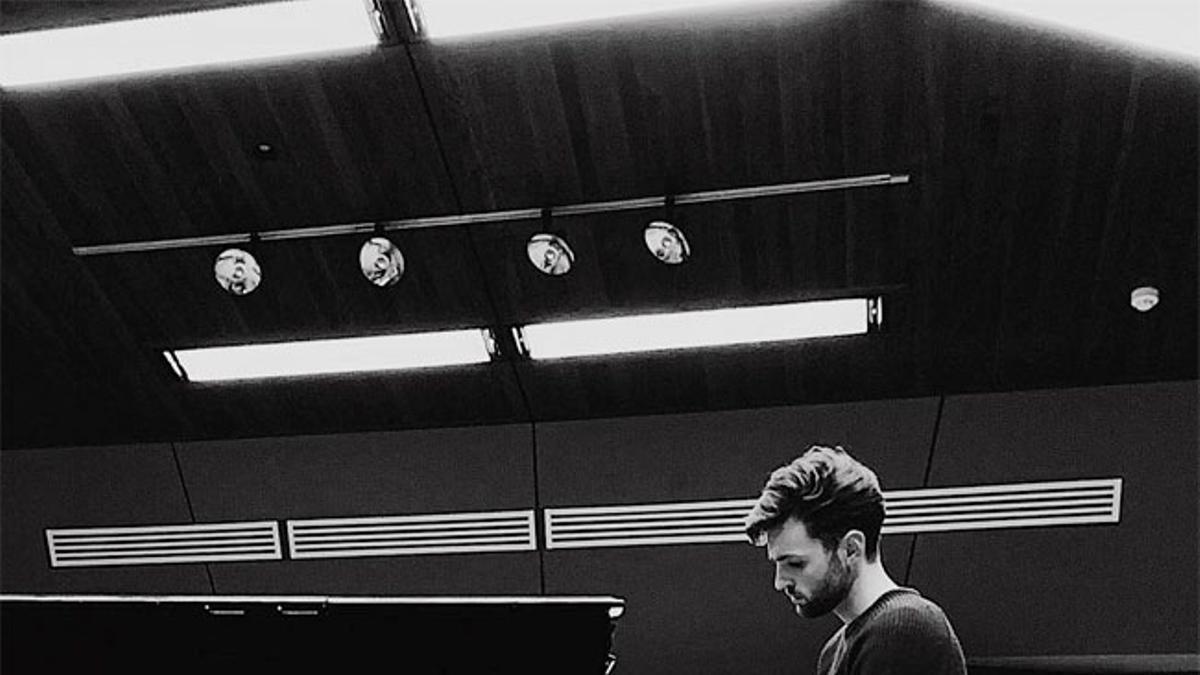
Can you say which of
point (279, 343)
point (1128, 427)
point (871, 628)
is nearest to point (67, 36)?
point (279, 343)

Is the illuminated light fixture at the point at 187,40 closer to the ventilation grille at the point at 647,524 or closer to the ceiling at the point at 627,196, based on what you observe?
the ceiling at the point at 627,196

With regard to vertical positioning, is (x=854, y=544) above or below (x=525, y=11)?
below

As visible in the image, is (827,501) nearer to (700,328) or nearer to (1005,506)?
(700,328)

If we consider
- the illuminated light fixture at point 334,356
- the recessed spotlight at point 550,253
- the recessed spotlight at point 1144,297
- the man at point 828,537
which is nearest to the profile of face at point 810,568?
the man at point 828,537

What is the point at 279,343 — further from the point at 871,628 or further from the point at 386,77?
the point at 871,628

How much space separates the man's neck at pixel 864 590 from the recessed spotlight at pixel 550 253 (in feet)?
9.63

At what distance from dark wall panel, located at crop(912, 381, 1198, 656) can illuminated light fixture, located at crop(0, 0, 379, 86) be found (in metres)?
3.04

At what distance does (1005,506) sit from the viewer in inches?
243

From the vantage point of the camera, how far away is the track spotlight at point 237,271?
5.79 m

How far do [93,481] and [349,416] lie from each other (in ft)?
4.54

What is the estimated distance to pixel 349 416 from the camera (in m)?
6.65

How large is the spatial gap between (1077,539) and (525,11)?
327 cm

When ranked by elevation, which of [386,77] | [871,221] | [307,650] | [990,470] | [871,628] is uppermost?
[386,77]

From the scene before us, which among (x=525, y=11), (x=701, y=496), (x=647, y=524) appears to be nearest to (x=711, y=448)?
(x=701, y=496)
